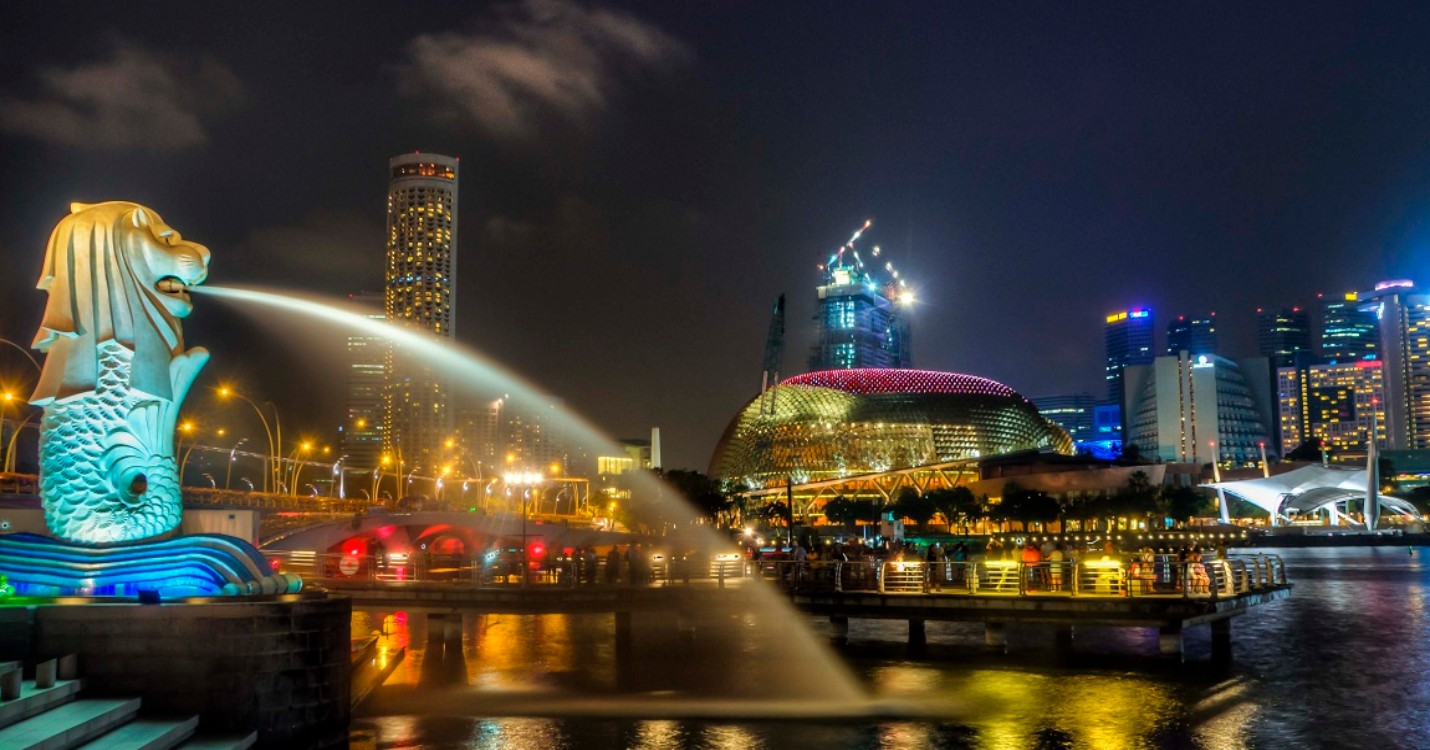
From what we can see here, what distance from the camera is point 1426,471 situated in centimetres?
19038

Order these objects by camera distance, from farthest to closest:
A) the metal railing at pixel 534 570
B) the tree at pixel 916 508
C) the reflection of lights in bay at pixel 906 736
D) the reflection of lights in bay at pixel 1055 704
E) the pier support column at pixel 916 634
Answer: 1. the tree at pixel 916 508
2. the metal railing at pixel 534 570
3. the pier support column at pixel 916 634
4. the reflection of lights in bay at pixel 1055 704
5. the reflection of lights in bay at pixel 906 736

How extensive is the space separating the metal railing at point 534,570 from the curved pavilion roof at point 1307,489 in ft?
331

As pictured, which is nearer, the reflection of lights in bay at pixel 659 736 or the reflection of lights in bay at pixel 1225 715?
the reflection of lights in bay at pixel 659 736

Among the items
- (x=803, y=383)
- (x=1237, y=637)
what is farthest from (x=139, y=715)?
(x=803, y=383)

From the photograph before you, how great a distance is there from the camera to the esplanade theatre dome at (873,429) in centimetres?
13338

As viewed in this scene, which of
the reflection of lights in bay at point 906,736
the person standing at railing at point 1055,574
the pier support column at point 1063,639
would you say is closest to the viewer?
the reflection of lights in bay at point 906,736

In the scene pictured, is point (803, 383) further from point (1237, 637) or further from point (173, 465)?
point (173, 465)

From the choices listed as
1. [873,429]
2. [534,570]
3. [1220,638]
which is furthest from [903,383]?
[1220,638]

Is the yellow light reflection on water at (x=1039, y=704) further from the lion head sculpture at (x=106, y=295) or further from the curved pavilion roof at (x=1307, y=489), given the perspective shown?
the curved pavilion roof at (x=1307, y=489)

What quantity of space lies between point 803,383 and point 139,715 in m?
139

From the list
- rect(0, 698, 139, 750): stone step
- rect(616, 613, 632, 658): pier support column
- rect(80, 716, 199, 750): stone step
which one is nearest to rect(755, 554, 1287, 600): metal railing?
rect(616, 613, 632, 658): pier support column

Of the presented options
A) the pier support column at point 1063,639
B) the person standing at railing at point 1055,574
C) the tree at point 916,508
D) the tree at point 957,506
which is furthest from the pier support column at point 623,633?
the tree at point 957,506

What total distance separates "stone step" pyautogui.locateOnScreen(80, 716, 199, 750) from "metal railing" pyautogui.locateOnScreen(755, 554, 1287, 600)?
18408 millimetres

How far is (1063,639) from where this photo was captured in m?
30.7
